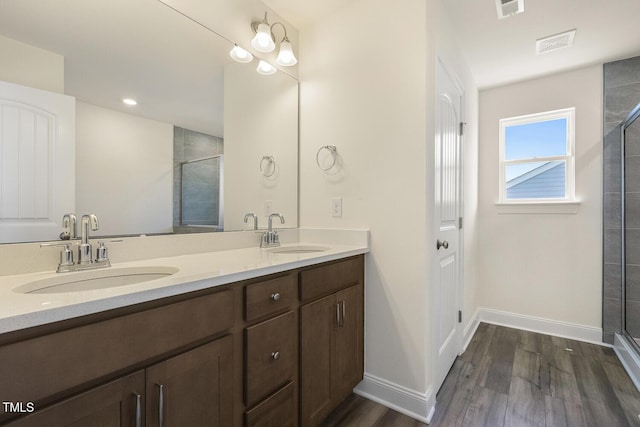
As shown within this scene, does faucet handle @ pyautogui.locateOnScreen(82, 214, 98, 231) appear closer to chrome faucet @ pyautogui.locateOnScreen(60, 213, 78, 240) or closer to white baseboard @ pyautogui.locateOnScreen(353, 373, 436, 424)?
chrome faucet @ pyautogui.locateOnScreen(60, 213, 78, 240)

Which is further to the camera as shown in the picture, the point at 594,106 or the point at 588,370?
the point at 594,106

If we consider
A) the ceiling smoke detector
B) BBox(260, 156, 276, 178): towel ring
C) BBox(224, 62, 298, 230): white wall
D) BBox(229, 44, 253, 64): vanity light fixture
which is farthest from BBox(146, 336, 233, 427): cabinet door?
the ceiling smoke detector

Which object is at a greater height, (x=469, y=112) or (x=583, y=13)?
(x=583, y=13)

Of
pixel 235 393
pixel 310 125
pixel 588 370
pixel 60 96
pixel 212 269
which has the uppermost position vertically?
pixel 310 125

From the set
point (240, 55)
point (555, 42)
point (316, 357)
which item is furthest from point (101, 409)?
point (555, 42)

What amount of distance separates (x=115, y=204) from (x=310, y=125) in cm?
130

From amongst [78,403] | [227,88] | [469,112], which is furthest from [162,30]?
[469,112]

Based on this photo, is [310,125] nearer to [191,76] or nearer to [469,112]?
[191,76]

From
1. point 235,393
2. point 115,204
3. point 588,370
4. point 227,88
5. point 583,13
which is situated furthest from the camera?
point 588,370

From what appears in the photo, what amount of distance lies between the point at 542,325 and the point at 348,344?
224 centimetres

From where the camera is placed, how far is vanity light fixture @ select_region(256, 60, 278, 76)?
1.92 meters

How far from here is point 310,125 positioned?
6.81ft

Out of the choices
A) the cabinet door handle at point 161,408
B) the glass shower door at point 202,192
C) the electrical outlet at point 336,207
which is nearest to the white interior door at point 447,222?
the electrical outlet at point 336,207

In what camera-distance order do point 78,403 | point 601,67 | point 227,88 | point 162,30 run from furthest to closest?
1. point 601,67
2. point 227,88
3. point 162,30
4. point 78,403
